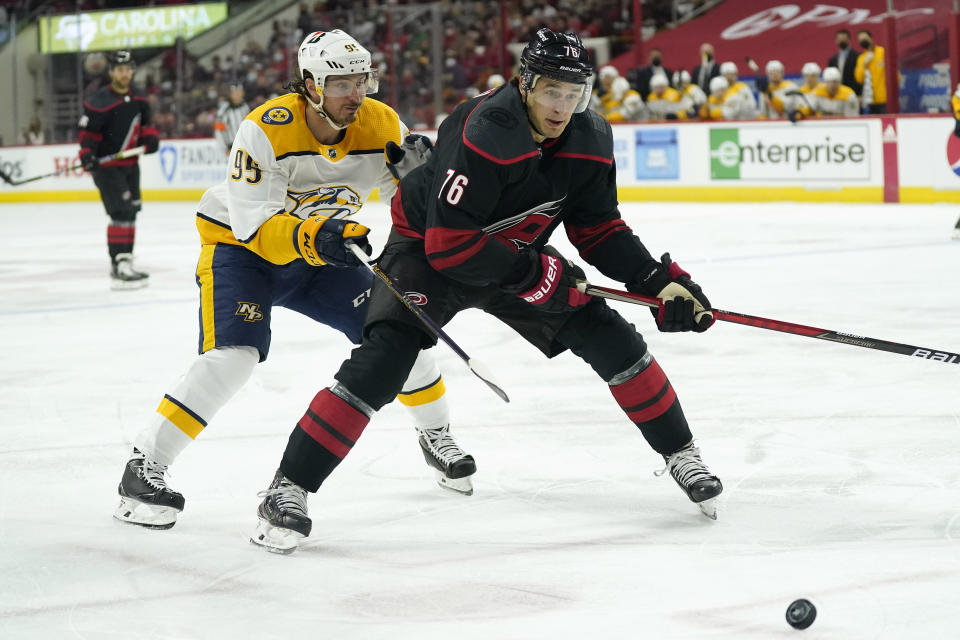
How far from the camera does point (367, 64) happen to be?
2924 millimetres

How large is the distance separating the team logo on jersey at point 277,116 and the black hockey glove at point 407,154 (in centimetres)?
23

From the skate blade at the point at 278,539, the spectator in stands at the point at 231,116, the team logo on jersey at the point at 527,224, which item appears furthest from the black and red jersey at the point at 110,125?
the skate blade at the point at 278,539

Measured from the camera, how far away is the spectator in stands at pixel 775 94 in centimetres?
1139

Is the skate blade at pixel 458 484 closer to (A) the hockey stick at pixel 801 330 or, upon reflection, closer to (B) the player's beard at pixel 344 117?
(A) the hockey stick at pixel 801 330

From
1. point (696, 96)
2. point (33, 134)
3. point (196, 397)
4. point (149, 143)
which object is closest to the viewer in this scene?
point (196, 397)

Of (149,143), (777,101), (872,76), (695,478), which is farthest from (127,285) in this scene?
(872,76)

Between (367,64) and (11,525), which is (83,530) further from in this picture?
(367,64)

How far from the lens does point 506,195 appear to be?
2674 millimetres

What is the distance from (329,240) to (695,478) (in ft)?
3.09

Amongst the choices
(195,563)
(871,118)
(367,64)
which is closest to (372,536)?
(195,563)

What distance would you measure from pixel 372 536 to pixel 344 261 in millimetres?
595

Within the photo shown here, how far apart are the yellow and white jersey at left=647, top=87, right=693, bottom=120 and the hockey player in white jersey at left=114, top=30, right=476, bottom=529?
31.0ft

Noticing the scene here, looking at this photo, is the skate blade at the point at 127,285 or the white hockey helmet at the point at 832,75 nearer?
the skate blade at the point at 127,285

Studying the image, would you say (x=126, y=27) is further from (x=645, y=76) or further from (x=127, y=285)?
(x=127, y=285)
